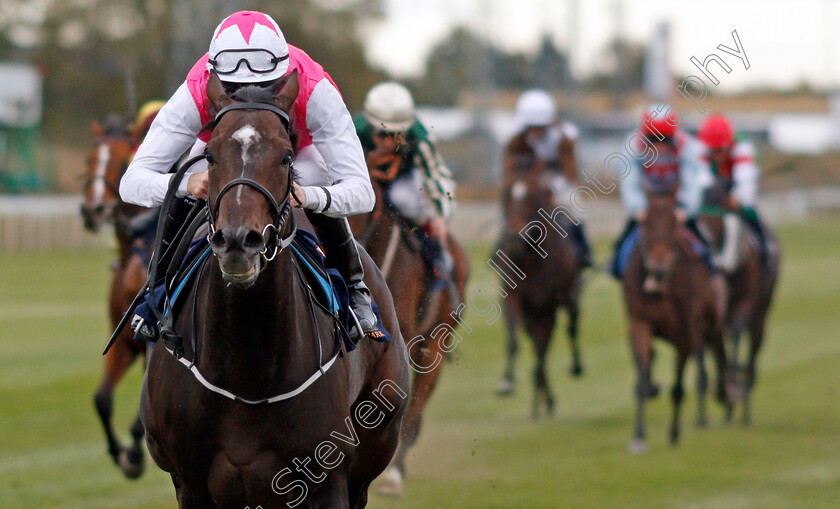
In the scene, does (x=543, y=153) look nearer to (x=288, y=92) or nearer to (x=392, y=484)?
(x=392, y=484)

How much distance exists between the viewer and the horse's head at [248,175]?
3227 millimetres

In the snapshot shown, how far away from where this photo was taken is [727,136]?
10938mm

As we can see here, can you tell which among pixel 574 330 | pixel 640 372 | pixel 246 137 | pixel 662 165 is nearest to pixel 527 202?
pixel 574 330

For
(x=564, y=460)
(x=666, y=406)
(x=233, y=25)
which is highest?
(x=233, y=25)

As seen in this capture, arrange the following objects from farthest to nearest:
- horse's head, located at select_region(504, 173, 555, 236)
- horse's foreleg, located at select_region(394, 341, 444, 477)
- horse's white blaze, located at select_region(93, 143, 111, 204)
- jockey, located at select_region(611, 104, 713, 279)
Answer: horse's head, located at select_region(504, 173, 555, 236), jockey, located at select_region(611, 104, 713, 279), horse's white blaze, located at select_region(93, 143, 111, 204), horse's foreleg, located at select_region(394, 341, 444, 477)

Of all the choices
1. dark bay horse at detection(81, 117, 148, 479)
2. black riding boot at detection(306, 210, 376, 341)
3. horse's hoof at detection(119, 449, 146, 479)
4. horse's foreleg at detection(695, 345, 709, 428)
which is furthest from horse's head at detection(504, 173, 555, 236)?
black riding boot at detection(306, 210, 376, 341)

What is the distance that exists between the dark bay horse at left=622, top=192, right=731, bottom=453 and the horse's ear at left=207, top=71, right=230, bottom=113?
5679 mm

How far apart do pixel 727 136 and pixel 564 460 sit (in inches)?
160

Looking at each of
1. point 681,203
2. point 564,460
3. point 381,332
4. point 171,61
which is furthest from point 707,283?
point 171,61

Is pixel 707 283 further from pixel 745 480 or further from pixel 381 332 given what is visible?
pixel 381 332

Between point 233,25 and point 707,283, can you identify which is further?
point 707,283

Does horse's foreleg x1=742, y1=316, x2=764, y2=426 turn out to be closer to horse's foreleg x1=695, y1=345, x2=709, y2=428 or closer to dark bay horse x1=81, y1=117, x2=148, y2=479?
horse's foreleg x1=695, y1=345, x2=709, y2=428

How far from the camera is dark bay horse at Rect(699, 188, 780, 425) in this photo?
10375 millimetres

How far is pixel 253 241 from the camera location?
3.24 meters
